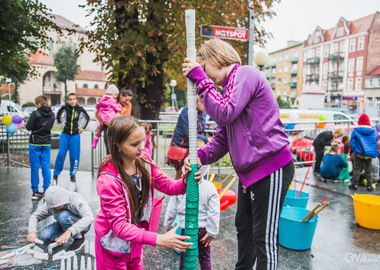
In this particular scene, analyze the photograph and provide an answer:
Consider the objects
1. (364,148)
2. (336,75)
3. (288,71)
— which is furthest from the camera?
(288,71)

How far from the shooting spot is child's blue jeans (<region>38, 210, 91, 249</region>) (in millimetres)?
3359

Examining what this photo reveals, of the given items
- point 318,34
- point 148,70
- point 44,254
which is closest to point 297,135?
point 148,70

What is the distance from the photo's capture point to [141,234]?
1.61m

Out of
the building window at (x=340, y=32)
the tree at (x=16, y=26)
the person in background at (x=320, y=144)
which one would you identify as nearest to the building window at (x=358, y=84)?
the building window at (x=340, y=32)

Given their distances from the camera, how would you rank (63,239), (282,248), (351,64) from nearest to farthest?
(63,239) < (282,248) < (351,64)

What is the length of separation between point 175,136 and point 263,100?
9.61 ft

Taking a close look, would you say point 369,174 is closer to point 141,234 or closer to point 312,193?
point 312,193

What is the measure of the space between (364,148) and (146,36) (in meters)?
5.33

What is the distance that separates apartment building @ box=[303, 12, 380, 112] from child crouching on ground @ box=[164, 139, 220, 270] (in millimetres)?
43122

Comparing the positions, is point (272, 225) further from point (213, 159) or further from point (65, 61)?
point (65, 61)

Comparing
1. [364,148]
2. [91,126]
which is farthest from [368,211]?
[91,126]

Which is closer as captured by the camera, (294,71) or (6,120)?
(6,120)

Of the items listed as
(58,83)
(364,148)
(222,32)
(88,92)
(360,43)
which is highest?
(360,43)

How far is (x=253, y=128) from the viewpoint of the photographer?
181 centimetres
